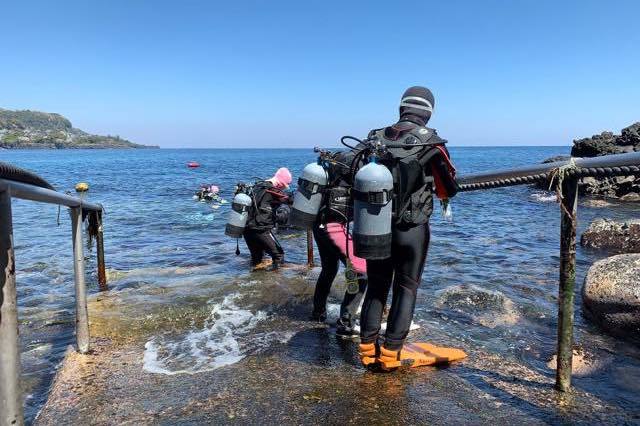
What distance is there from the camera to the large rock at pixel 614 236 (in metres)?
9.63

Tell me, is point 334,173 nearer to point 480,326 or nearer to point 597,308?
point 480,326

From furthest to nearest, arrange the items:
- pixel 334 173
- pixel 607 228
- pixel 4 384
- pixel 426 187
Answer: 1. pixel 607 228
2. pixel 334 173
3. pixel 426 187
4. pixel 4 384

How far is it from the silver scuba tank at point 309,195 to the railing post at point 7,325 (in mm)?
2701

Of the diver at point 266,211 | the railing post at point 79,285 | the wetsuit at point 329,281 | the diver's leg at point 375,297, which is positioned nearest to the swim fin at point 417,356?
the diver's leg at point 375,297

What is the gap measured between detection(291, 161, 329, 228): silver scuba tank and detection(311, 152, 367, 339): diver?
132mm

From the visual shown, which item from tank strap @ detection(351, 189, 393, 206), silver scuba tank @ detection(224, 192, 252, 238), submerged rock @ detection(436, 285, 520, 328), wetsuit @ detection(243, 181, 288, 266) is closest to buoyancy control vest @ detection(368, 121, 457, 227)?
tank strap @ detection(351, 189, 393, 206)

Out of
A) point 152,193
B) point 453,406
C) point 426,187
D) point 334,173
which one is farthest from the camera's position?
point 152,193

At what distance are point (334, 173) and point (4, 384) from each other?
3230 millimetres

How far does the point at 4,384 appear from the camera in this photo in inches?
69.6

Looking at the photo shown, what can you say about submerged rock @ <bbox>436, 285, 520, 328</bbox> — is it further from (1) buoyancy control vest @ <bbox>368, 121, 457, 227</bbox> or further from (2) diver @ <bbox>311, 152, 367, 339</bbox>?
(1) buoyancy control vest @ <bbox>368, 121, 457, 227</bbox>

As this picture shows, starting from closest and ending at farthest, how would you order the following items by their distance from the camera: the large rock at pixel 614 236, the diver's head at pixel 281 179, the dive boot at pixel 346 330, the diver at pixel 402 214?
the diver at pixel 402 214, the dive boot at pixel 346 330, the diver's head at pixel 281 179, the large rock at pixel 614 236

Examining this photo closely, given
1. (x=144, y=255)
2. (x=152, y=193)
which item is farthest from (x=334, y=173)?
(x=152, y=193)

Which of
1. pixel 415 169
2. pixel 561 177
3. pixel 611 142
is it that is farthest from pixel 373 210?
pixel 611 142

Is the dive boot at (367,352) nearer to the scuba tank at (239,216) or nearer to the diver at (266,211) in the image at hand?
the scuba tank at (239,216)
